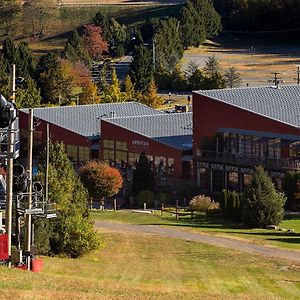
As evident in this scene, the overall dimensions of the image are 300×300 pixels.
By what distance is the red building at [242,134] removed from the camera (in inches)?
2089

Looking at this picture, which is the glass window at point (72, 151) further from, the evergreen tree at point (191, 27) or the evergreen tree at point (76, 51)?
the evergreen tree at point (191, 27)

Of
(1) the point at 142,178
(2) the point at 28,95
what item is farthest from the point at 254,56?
(1) the point at 142,178

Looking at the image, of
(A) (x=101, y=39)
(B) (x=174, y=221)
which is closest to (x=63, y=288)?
(B) (x=174, y=221)

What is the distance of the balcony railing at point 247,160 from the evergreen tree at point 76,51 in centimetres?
3406

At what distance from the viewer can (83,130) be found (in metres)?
66.4

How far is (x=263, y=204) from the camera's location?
42.5m

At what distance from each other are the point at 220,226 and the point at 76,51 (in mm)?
49958

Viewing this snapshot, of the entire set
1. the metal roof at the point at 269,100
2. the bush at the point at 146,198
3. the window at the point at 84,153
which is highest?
the metal roof at the point at 269,100

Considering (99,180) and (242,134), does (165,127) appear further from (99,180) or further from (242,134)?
(99,180)

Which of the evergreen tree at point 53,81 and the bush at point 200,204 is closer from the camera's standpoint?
the bush at point 200,204

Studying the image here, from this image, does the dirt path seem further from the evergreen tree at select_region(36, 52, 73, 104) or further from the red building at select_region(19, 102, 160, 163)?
the evergreen tree at select_region(36, 52, 73, 104)

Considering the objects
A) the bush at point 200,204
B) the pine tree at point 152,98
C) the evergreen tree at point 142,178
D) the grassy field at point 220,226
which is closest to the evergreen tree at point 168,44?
the pine tree at point 152,98

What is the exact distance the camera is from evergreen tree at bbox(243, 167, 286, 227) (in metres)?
42.5

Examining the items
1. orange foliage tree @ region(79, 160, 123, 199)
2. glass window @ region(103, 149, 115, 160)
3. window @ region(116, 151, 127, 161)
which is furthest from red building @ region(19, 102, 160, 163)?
orange foliage tree @ region(79, 160, 123, 199)
